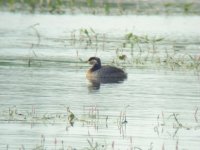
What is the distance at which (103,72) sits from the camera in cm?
2277

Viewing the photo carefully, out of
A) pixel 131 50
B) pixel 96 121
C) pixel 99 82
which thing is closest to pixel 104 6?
pixel 131 50

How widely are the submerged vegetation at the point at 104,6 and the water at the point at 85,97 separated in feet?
18.7

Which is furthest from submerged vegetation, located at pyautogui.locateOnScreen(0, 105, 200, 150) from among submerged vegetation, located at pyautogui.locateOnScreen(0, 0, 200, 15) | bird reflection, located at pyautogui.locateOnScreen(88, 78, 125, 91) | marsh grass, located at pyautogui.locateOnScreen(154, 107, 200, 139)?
submerged vegetation, located at pyautogui.locateOnScreen(0, 0, 200, 15)

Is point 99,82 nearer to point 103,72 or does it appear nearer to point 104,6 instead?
point 103,72

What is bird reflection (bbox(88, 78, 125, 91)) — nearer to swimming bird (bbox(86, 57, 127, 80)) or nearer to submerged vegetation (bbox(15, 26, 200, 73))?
swimming bird (bbox(86, 57, 127, 80))

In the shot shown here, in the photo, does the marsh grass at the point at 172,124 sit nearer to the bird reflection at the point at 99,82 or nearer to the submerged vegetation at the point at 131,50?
the bird reflection at the point at 99,82

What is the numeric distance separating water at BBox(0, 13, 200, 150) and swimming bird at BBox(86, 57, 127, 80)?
196 mm

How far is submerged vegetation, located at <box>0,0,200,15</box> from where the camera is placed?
36969mm

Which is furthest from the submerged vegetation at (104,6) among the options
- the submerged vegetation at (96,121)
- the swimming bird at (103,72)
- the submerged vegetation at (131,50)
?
the submerged vegetation at (96,121)

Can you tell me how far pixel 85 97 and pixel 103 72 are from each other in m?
3.92

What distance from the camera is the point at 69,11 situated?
3688 cm

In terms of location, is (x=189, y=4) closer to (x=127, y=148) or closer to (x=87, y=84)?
(x=87, y=84)

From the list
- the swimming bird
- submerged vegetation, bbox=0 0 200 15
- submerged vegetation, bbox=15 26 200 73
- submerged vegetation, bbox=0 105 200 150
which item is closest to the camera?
submerged vegetation, bbox=0 105 200 150

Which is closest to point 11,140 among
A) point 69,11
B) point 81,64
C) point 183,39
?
point 81,64
